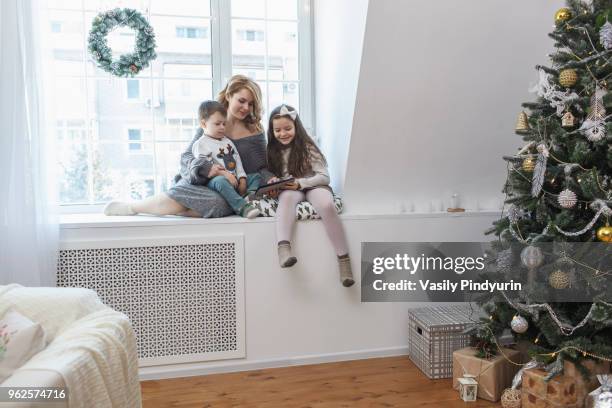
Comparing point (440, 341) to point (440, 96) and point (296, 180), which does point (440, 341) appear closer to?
point (296, 180)

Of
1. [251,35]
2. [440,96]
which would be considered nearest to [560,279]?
[440,96]

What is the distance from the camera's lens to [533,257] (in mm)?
2035

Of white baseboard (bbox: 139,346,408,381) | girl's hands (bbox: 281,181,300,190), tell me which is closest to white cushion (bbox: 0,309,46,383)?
white baseboard (bbox: 139,346,408,381)

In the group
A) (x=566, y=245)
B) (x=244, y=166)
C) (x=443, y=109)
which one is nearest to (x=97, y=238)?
(x=244, y=166)

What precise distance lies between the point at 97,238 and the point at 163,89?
3.11ft

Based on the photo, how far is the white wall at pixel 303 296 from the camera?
253 centimetres

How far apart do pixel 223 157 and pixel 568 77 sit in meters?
1.58

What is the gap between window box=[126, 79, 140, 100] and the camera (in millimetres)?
2871

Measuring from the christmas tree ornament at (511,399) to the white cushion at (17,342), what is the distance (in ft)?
5.78

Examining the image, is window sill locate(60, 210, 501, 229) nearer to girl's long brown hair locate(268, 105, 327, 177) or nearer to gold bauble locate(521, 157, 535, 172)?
girl's long brown hair locate(268, 105, 327, 177)

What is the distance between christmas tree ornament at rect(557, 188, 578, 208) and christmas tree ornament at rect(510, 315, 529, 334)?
0.48 m

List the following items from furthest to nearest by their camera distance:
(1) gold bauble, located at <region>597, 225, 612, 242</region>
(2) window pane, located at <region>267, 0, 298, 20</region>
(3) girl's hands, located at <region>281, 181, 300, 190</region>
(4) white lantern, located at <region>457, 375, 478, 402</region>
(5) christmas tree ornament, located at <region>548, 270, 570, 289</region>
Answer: (2) window pane, located at <region>267, 0, 298, 20</region> → (3) girl's hands, located at <region>281, 181, 300, 190</region> → (4) white lantern, located at <region>457, 375, 478, 402</region> → (5) christmas tree ornament, located at <region>548, 270, 570, 289</region> → (1) gold bauble, located at <region>597, 225, 612, 242</region>

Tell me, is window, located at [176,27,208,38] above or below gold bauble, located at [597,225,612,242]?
above

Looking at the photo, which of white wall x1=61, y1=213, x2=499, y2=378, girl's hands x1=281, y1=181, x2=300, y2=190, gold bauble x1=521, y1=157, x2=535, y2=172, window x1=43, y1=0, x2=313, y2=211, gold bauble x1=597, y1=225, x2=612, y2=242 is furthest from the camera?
window x1=43, y1=0, x2=313, y2=211
